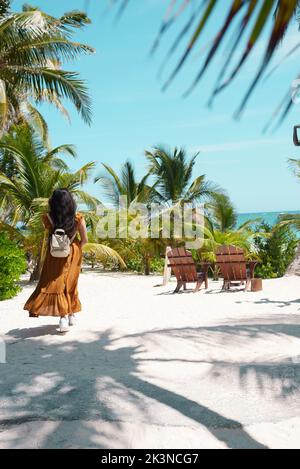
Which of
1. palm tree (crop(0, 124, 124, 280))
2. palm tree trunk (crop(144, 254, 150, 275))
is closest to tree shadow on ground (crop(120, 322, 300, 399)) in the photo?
palm tree (crop(0, 124, 124, 280))

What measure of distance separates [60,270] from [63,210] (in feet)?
2.38

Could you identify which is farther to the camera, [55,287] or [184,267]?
[184,267]

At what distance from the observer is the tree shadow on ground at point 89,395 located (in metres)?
3.24

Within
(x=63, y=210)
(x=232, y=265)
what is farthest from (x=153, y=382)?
(x=232, y=265)

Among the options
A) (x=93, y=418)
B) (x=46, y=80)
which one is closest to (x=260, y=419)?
(x=93, y=418)

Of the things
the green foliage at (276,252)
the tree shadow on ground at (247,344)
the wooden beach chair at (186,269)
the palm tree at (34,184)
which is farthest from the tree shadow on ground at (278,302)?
the green foliage at (276,252)

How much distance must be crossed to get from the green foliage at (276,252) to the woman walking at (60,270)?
11583 mm

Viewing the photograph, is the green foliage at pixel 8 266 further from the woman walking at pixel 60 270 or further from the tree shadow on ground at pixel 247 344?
the tree shadow on ground at pixel 247 344

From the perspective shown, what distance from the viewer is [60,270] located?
20.0 feet

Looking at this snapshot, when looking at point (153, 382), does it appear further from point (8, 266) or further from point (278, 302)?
point (8, 266)

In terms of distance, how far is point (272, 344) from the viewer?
216 inches

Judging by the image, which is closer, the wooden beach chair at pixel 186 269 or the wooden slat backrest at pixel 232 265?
the wooden slat backrest at pixel 232 265

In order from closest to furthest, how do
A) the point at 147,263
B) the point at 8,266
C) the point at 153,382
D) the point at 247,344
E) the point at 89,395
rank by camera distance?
the point at 89,395 → the point at 153,382 → the point at 247,344 → the point at 8,266 → the point at 147,263

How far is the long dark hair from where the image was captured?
588 centimetres
